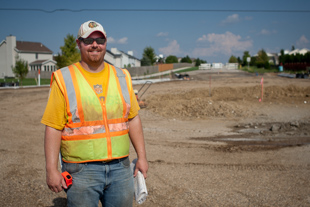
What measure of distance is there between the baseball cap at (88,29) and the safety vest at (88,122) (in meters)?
0.29

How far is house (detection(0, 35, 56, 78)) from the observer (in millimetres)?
70438

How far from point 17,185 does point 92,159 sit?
12.7 feet

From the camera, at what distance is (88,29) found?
8.34 feet

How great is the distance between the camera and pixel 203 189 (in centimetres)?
536

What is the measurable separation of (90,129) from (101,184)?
435 millimetres

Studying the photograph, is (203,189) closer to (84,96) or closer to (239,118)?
(84,96)

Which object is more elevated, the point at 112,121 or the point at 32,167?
the point at 112,121

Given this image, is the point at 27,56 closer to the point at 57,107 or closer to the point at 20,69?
the point at 20,69

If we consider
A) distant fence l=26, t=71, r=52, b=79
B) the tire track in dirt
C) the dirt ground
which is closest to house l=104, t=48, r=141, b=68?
distant fence l=26, t=71, r=52, b=79

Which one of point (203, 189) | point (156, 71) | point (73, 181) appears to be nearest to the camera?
point (73, 181)

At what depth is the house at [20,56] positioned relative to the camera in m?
70.4

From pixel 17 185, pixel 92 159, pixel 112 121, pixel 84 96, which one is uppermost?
pixel 84 96

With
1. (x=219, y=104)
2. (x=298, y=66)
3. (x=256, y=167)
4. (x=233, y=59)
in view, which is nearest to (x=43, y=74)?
(x=298, y=66)

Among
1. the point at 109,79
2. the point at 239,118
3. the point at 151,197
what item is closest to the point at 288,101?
the point at 239,118
